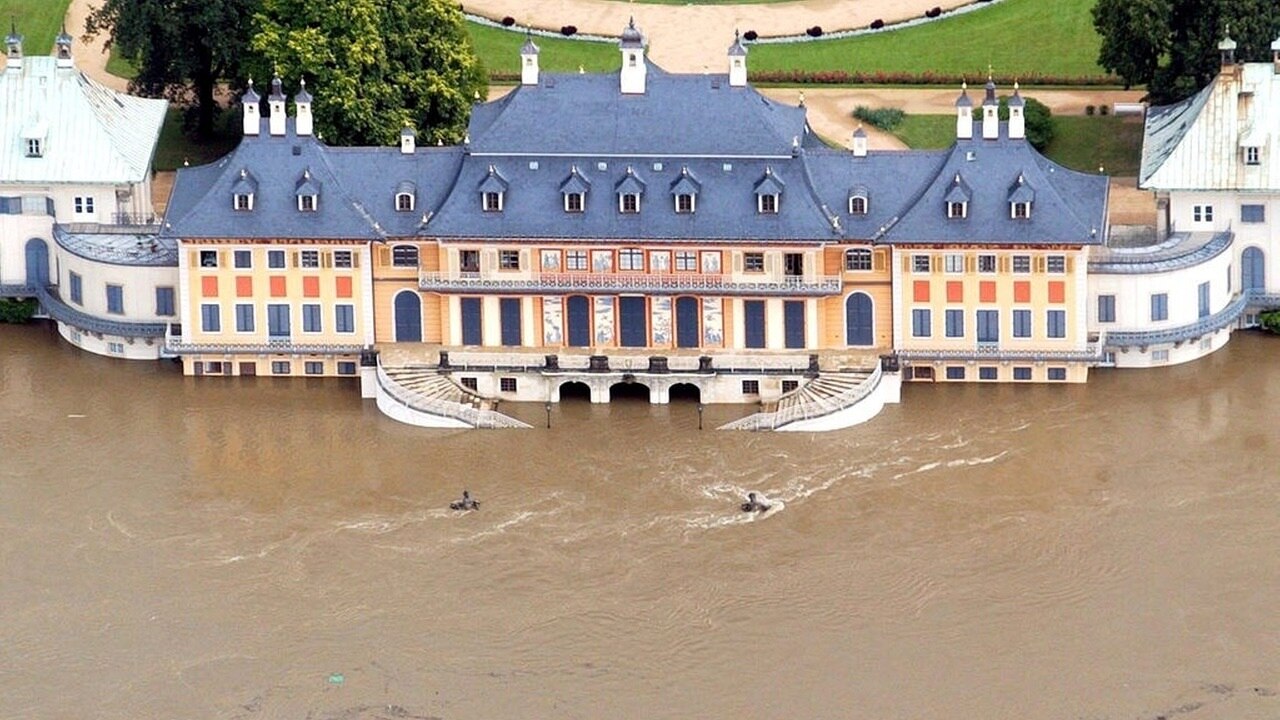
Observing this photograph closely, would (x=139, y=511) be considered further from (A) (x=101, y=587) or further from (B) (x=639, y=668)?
(B) (x=639, y=668)

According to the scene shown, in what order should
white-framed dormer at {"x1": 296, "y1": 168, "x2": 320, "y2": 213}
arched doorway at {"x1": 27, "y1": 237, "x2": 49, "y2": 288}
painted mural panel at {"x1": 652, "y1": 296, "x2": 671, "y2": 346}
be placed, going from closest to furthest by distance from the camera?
painted mural panel at {"x1": 652, "y1": 296, "x2": 671, "y2": 346}
white-framed dormer at {"x1": 296, "y1": 168, "x2": 320, "y2": 213}
arched doorway at {"x1": 27, "y1": 237, "x2": 49, "y2": 288}

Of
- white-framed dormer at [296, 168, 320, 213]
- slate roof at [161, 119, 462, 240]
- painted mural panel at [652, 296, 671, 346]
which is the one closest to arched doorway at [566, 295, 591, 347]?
painted mural panel at [652, 296, 671, 346]

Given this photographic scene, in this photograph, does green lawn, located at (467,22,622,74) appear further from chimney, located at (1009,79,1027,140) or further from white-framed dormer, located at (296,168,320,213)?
chimney, located at (1009,79,1027,140)

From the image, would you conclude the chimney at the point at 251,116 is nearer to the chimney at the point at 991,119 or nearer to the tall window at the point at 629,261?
the tall window at the point at 629,261

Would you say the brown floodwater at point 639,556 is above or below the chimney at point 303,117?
below

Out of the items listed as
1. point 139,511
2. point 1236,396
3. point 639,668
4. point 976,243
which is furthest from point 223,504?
point 1236,396

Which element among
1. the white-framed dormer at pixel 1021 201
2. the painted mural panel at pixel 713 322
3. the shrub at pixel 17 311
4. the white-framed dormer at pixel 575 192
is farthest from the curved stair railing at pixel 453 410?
the white-framed dormer at pixel 1021 201

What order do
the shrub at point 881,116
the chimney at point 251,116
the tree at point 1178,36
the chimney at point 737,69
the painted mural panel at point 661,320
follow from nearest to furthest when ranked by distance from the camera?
the painted mural panel at point 661,320
the chimney at point 737,69
the chimney at point 251,116
the tree at point 1178,36
the shrub at point 881,116
